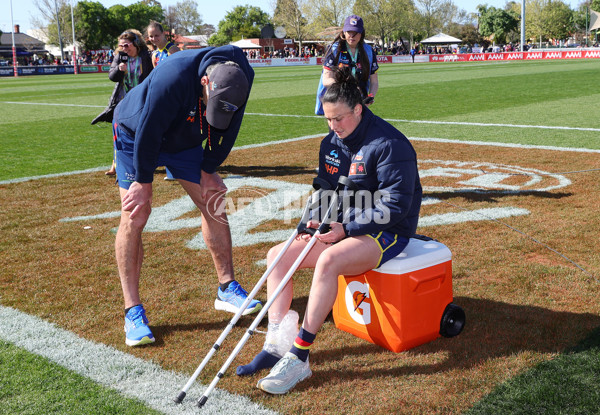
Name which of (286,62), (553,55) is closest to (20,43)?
(286,62)

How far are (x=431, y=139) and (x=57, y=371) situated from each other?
30.1ft

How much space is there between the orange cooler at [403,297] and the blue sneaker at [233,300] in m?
0.75

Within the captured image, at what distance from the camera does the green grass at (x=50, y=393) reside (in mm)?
3041

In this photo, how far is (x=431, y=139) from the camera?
37.6 feet

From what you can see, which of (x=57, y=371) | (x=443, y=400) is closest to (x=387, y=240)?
(x=443, y=400)

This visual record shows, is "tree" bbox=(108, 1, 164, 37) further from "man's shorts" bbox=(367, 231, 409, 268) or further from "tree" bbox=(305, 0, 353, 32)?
"man's shorts" bbox=(367, 231, 409, 268)

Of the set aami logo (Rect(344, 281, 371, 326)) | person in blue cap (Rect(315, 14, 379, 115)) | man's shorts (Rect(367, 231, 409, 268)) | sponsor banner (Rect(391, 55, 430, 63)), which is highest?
sponsor banner (Rect(391, 55, 430, 63))

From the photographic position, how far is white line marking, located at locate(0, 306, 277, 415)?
308 cm

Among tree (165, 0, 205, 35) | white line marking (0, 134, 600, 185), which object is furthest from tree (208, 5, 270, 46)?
white line marking (0, 134, 600, 185)

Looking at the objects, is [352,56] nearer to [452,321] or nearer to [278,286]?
[452,321]

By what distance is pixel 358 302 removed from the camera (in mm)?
3717

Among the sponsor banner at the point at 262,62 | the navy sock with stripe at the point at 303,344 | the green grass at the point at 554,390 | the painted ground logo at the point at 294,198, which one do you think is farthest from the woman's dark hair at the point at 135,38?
the sponsor banner at the point at 262,62

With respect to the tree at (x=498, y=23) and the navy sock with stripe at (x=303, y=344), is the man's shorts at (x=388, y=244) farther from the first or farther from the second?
the tree at (x=498, y=23)

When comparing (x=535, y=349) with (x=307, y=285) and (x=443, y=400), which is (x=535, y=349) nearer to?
(x=443, y=400)
